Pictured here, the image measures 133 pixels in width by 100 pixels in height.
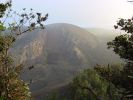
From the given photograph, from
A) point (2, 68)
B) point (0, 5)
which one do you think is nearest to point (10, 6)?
point (0, 5)

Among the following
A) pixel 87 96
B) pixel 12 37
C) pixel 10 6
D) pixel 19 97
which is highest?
pixel 10 6

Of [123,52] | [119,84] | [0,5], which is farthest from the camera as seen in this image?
[119,84]

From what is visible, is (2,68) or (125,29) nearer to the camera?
(2,68)

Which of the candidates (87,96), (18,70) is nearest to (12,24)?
(18,70)

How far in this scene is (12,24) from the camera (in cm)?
3325

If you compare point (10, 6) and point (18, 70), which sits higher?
point (10, 6)

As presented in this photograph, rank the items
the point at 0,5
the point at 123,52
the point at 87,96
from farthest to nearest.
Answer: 1. the point at 87,96
2. the point at 123,52
3. the point at 0,5

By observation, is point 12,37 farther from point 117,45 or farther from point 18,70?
point 117,45

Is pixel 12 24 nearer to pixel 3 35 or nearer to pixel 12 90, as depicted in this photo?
pixel 3 35

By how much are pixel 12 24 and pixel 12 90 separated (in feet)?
18.4

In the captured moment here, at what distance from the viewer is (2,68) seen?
2972cm

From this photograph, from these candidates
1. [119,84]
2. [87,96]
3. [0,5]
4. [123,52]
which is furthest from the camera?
[87,96]

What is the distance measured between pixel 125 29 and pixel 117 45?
2371mm

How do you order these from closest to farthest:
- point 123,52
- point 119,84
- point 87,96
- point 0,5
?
point 0,5
point 123,52
point 119,84
point 87,96
